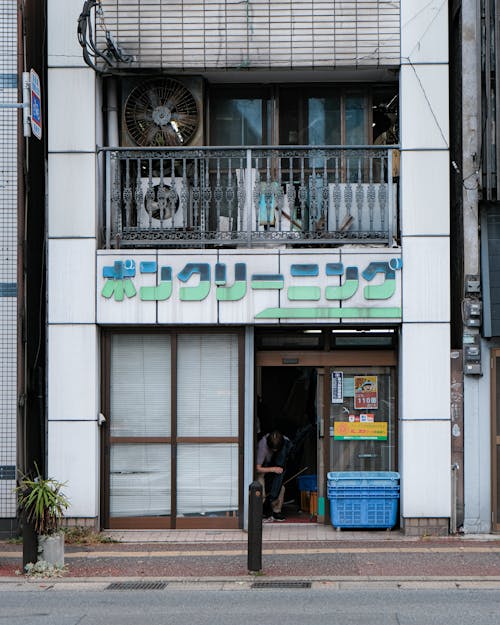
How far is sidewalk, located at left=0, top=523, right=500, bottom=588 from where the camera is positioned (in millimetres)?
11203

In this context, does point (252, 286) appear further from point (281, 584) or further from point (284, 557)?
point (281, 584)

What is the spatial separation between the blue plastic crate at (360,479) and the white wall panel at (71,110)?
18.1 ft

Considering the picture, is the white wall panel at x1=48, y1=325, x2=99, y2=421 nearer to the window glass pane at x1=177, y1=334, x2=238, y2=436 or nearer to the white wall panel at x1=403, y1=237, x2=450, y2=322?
the window glass pane at x1=177, y1=334, x2=238, y2=436

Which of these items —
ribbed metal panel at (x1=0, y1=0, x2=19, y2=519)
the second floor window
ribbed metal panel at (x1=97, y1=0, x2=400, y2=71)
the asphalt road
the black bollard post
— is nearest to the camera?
the asphalt road

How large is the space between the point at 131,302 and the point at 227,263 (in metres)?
1.39

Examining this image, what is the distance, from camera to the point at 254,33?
13.7 m

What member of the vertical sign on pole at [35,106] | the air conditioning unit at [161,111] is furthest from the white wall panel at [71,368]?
the air conditioning unit at [161,111]

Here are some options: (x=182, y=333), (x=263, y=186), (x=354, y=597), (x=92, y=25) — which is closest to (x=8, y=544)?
(x=182, y=333)

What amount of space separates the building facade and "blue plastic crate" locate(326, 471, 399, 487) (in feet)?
0.83

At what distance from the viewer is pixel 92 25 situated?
13.7 metres

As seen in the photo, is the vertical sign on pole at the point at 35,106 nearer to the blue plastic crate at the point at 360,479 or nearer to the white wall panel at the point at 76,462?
the white wall panel at the point at 76,462

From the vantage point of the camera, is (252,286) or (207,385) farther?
(207,385)

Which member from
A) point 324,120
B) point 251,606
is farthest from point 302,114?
point 251,606

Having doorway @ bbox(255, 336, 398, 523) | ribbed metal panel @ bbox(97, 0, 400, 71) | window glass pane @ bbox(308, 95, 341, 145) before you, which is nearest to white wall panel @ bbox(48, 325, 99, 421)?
doorway @ bbox(255, 336, 398, 523)
